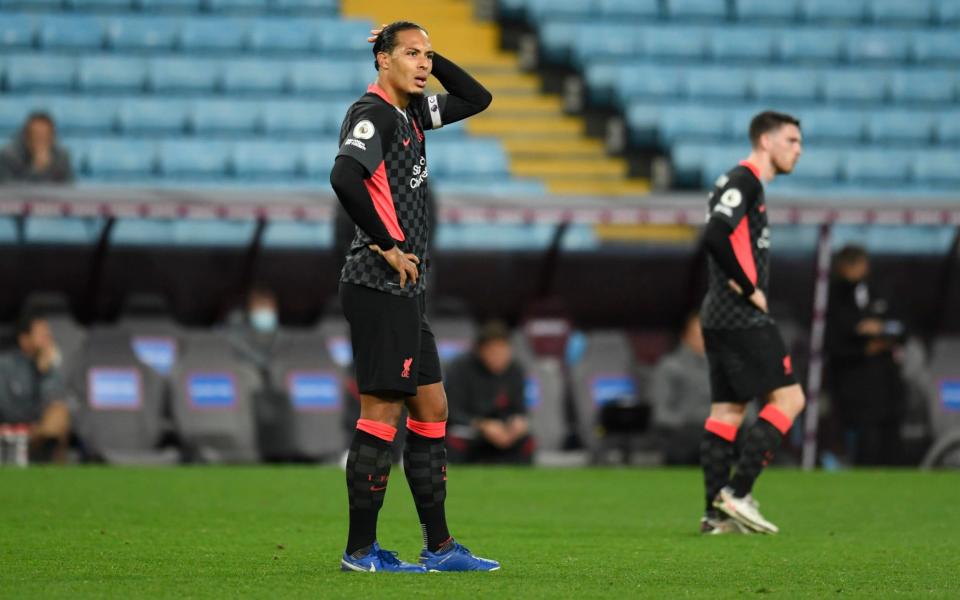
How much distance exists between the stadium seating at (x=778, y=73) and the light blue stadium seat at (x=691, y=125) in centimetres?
2

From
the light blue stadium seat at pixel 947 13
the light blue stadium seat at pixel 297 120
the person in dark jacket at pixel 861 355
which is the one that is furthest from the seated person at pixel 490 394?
the light blue stadium seat at pixel 947 13

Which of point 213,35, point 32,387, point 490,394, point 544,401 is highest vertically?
point 213,35

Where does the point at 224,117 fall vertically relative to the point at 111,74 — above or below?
below

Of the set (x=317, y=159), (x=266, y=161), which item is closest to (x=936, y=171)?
(x=317, y=159)

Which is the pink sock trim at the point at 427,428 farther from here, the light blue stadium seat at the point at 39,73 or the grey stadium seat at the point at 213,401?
the light blue stadium seat at the point at 39,73

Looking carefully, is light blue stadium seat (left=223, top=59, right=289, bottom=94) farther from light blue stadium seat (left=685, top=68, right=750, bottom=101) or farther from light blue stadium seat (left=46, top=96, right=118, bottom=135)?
light blue stadium seat (left=685, top=68, right=750, bottom=101)

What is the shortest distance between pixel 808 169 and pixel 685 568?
12.5 m

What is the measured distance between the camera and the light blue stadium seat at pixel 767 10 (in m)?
20.5

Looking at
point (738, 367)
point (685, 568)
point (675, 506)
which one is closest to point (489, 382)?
point (675, 506)

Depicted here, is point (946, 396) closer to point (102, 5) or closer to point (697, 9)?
point (697, 9)

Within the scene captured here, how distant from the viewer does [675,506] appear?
33.4 feet

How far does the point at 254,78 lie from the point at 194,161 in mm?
1632

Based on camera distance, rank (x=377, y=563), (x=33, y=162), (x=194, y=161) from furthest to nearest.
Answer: (x=194, y=161) < (x=33, y=162) < (x=377, y=563)

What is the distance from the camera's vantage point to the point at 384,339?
5977 mm
